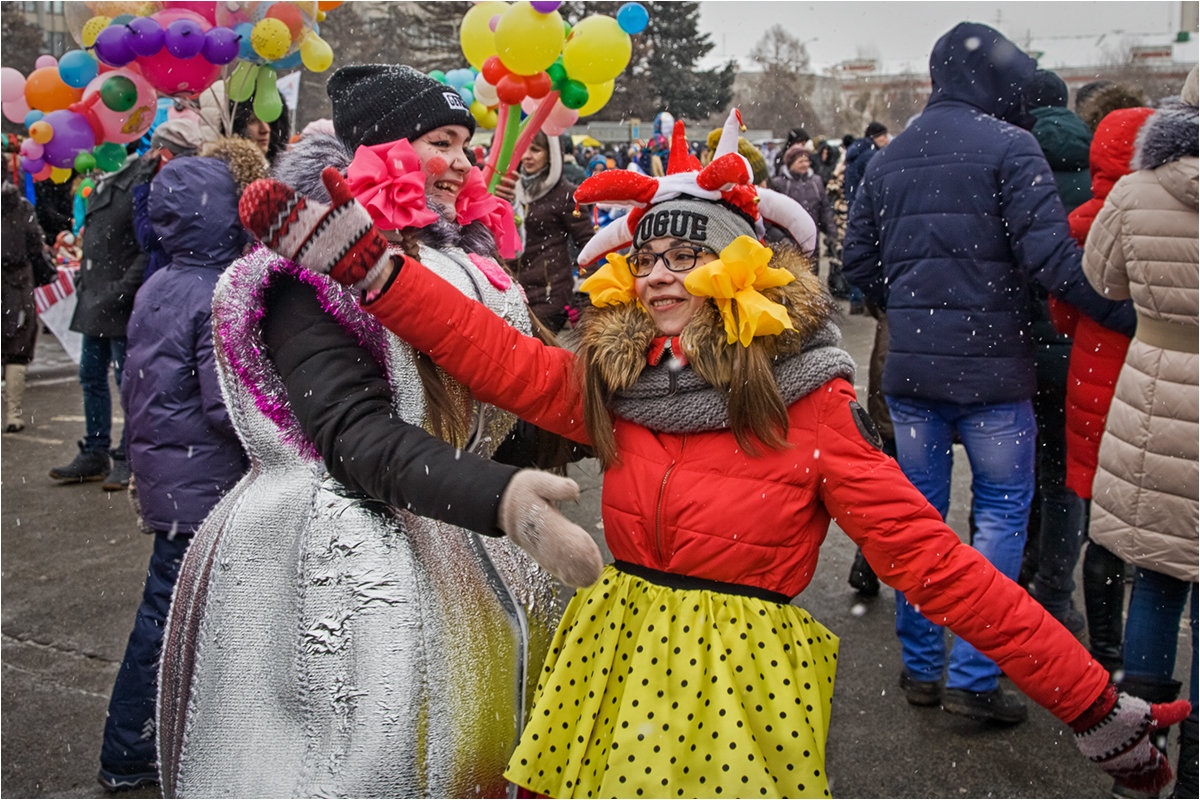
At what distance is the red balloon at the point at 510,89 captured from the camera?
3.51 m

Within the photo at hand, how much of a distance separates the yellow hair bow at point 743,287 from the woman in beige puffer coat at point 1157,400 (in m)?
1.38

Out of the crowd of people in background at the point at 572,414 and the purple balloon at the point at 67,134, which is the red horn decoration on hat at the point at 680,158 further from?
the purple balloon at the point at 67,134

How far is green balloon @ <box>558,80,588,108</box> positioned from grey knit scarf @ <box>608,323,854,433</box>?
188 cm

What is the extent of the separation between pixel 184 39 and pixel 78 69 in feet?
3.46

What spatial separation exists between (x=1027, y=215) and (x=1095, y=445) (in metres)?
0.84

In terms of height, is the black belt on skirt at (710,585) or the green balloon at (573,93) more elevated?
the green balloon at (573,93)

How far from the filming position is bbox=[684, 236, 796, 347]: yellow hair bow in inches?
77.5

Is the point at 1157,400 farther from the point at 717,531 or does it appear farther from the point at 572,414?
the point at 572,414

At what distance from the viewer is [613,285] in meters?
2.22

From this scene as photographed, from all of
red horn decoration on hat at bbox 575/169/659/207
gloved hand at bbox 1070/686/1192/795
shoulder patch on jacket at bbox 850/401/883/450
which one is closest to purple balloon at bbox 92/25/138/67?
red horn decoration on hat at bbox 575/169/659/207

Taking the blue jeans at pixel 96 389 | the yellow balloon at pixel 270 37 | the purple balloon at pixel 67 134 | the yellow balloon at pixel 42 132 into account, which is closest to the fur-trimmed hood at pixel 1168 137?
the yellow balloon at pixel 270 37

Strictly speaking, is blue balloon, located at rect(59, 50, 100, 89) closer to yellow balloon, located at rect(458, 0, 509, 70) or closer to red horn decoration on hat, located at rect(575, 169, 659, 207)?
yellow balloon, located at rect(458, 0, 509, 70)

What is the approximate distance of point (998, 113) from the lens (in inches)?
141

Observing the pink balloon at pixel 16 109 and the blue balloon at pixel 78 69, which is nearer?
the blue balloon at pixel 78 69
